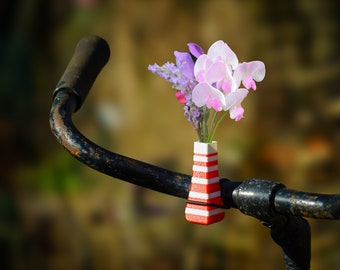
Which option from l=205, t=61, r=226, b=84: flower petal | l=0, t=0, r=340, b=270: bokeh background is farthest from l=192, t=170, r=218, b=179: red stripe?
l=0, t=0, r=340, b=270: bokeh background

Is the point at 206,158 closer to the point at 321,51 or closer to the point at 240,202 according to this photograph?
the point at 240,202

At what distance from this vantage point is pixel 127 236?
3.60 metres

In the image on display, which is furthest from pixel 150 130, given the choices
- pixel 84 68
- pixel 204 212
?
pixel 204 212

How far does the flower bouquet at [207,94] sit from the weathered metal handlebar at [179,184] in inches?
0.7

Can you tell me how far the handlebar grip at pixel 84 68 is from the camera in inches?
35.3

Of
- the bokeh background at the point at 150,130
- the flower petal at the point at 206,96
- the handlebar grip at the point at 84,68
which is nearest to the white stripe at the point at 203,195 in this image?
the flower petal at the point at 206,96

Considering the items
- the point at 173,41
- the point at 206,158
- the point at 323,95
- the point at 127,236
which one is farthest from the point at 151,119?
the point at 206,158

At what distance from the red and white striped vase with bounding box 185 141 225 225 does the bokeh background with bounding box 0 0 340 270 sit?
7.30 feet

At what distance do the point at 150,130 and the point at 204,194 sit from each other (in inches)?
106

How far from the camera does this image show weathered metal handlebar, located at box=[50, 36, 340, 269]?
68cm

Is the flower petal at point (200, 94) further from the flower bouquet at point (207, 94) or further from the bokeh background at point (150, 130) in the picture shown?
the bokeh background at point (150, 130)

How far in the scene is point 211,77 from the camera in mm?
820

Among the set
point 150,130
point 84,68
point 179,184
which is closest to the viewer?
point 179,184

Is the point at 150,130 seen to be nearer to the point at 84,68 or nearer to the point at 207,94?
the point at 84,68
